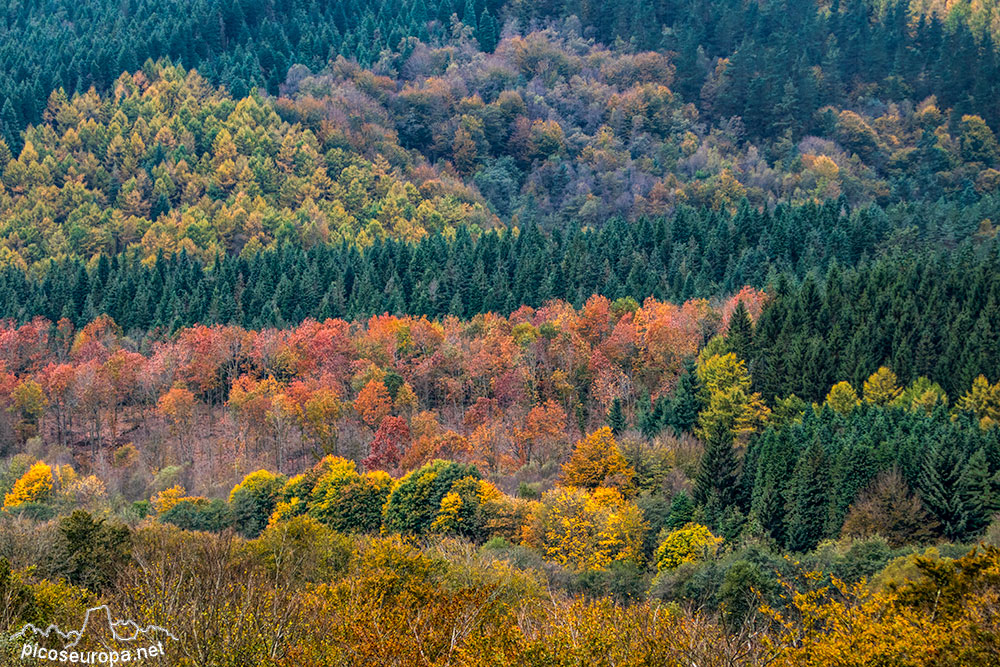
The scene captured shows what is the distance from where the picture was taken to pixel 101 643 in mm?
31312

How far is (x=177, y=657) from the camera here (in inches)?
1201

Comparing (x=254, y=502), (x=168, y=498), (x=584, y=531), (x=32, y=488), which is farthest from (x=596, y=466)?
(x=32, y=488)

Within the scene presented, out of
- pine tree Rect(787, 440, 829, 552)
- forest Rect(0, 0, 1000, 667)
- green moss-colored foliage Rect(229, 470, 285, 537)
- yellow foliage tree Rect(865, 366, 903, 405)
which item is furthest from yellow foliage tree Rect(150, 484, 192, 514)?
yellow foliage tree Rect(865, 366, 903, 405)

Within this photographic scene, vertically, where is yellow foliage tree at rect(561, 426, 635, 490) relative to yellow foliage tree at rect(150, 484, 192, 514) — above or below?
above

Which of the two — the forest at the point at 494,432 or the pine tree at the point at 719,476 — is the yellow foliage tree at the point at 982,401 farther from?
the pine tree at the point at 719,476

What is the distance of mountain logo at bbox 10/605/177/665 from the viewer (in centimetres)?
2998

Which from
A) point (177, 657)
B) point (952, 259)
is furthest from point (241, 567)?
point (952, 259)

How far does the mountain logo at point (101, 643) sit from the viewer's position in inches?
1180

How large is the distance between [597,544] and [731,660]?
137 feet

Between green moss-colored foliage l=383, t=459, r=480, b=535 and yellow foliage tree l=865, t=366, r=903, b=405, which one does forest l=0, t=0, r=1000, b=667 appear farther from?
yellow foliage tree l=865, t=366, r=903, b=405

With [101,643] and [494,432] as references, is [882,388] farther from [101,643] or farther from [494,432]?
[101,643]

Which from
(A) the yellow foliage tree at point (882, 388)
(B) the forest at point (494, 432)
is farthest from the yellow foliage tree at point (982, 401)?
(A) the yellow foliage tree at point (882, 388)

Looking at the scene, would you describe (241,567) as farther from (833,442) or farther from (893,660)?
(833,442)

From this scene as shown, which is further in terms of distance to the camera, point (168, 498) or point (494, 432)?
point (494, 432)
